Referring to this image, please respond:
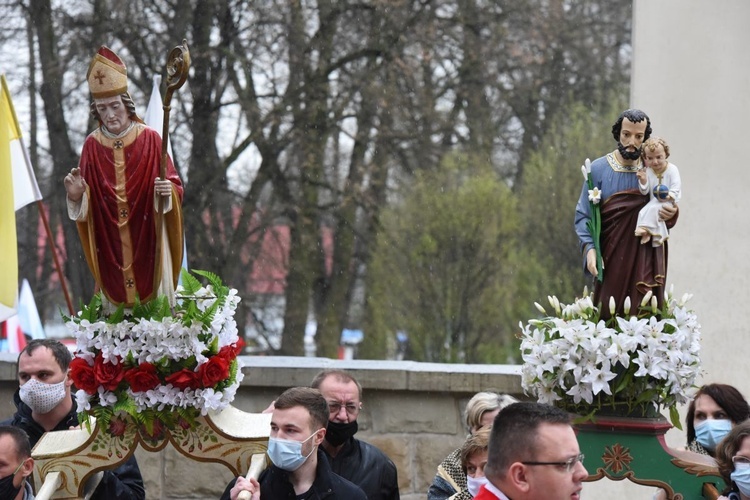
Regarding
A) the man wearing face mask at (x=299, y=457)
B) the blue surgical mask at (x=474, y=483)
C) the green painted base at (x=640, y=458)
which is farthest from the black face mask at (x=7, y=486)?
the green painted base at (x=640, y=458)

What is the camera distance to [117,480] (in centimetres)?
610

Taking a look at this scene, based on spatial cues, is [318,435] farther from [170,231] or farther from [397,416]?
[397,416]

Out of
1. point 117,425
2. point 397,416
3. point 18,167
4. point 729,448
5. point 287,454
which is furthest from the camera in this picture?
point 18,167

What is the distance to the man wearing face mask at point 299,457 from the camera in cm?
526

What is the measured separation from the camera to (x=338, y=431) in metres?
6.19

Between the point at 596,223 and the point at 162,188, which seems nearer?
the point at 162,188

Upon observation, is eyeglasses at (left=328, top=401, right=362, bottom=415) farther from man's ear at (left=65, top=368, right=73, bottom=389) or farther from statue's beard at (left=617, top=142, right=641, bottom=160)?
statue's beard at (left=617, top=142, right=641, bottom=160)

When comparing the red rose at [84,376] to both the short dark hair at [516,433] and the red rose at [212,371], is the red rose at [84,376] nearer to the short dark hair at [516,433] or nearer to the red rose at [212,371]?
the red rose at [212,371]

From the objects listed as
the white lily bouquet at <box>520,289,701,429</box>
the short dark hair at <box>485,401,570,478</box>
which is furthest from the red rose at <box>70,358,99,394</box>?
the short dark hair at <box>485,401,570,478</box>

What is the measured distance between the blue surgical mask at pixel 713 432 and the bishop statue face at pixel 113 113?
2781 millimetres

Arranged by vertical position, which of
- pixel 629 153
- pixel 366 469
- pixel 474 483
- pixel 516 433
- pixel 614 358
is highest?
pixel 629 153

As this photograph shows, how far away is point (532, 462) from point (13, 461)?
2627 millimetres

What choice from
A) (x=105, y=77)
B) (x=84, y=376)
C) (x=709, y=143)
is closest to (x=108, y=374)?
(x=84, y=376)

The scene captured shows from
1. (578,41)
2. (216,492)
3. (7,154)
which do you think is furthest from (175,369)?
(578,41)
